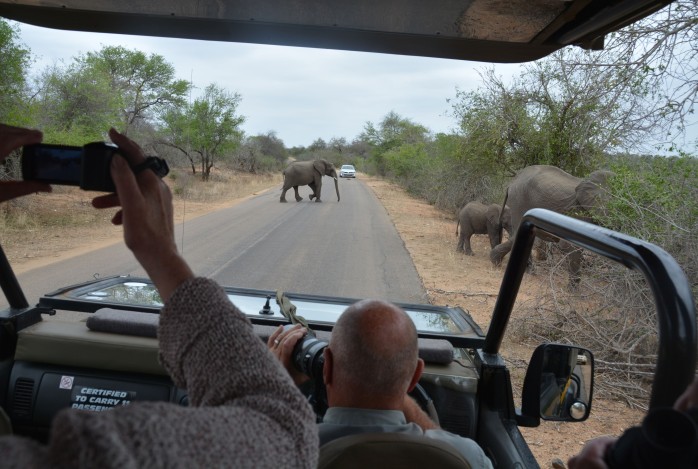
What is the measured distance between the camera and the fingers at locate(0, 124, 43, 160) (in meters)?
1.22

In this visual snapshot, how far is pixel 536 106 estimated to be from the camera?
45.8 feet

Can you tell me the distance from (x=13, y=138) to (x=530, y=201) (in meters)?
12.3

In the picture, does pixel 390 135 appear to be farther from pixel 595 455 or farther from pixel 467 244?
pixel 595 455

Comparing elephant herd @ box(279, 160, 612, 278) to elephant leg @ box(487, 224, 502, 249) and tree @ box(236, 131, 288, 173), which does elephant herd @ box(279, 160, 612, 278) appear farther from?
tree @ box(236, 131, 288, 173)

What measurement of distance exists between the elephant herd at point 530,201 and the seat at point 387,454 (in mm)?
8914

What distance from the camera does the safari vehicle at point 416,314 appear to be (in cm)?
Result: 145

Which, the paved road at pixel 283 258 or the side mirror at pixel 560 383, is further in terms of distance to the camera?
the paved road at pixel 283 258

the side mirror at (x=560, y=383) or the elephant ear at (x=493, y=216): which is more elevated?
the side mirror at (x=560, y=383)

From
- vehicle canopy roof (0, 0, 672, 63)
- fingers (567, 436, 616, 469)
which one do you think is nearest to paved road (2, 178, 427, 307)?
vehicle canopy roof (0, 0, 672, 63)

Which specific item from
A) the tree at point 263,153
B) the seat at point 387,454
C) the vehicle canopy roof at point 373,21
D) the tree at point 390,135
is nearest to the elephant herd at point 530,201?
the vehicle canopy roof at point 373,21

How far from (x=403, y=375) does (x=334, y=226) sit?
580 inches

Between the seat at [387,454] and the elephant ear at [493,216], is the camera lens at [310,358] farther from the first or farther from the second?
the elephant ear at [493,216]

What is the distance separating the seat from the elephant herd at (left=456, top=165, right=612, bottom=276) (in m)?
8.91

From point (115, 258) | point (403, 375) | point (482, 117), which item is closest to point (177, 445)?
point (403, 375)
